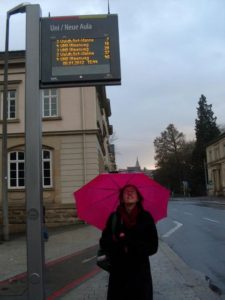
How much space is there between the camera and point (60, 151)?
27.2 m

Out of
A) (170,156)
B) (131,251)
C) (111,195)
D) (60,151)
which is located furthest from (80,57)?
(170,156)

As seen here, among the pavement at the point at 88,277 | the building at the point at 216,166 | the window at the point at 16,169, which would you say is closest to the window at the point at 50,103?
the window at the point at 16,169

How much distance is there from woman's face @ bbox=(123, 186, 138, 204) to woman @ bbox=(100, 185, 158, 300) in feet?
0.19

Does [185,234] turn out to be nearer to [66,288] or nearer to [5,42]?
[5,42]

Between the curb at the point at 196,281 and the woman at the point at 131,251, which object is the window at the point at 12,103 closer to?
the curb at the point at 196,281

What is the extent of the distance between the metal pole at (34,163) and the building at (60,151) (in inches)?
819

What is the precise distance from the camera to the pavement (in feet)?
27.8

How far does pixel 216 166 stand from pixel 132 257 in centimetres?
8888

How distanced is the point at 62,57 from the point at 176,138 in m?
114

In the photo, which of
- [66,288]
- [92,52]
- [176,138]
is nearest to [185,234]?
[66,288]

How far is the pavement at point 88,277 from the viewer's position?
8.46 meters

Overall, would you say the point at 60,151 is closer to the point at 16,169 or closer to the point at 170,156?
the point at 16,169

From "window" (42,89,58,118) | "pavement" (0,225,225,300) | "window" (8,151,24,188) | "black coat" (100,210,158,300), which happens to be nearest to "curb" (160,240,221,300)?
"pavement" (0,225,225,300)

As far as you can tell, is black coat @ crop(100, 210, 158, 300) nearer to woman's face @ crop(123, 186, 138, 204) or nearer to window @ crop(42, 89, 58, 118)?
woman's face @ crop(123, 186, 138, 204)
